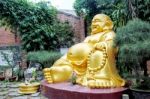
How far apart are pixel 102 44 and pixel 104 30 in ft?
2.44

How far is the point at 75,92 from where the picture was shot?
5.58 metres

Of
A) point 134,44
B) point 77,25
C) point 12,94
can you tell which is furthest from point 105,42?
point 77,25

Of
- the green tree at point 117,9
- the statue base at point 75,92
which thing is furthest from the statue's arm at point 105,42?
the statue base at point 75,92

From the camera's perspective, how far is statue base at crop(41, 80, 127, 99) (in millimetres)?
5246

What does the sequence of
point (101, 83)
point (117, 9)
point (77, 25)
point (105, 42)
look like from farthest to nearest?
point (77, 25) < point (117, 9) < point (105, 42) < point (101, 83)

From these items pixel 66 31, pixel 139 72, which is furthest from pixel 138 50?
pixel 66 31

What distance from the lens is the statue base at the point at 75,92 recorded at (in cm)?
525

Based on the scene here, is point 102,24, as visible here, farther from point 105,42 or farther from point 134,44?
point 134,44

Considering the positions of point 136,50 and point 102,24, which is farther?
point 102,24

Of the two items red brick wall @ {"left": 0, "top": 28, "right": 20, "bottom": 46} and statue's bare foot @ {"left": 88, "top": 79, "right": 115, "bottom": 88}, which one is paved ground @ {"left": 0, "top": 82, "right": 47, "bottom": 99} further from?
red brick wall @ {"left": 0, "top": 28, "right": 20, "bottom": 46}

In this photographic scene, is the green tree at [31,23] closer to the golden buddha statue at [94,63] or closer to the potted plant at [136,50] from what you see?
the golden buddha statue at [94,63]

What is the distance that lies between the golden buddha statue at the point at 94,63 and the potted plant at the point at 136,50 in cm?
54

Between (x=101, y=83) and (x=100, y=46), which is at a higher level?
(x=100, y=46)

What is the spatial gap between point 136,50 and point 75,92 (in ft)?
4.98
